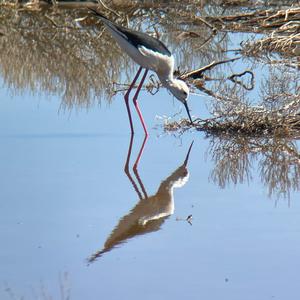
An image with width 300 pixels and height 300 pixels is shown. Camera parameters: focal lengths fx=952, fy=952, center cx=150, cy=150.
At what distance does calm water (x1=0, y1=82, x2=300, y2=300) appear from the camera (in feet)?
13.7

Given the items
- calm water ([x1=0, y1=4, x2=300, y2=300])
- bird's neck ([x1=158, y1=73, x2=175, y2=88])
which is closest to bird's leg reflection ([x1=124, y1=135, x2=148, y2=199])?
calm water ([x1=0, y1=4, x2=300, y2=300])

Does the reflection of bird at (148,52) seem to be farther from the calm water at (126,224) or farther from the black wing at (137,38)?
the calm water at (126,224)

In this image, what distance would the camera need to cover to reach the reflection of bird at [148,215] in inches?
189

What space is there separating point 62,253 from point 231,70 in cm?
489

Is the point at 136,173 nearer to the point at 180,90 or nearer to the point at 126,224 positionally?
the point at 126,224

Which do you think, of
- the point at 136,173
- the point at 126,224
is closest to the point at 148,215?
the point at 126,224

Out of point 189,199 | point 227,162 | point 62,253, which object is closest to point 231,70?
point 227,162

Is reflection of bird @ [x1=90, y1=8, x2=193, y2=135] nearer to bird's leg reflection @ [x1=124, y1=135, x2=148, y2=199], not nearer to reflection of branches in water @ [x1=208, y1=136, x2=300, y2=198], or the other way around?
bird's leg reflection @ [x1=124, y1=135, x2=148, y2=199]

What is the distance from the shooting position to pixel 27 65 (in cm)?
885

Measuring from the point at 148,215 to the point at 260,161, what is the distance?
1.39 metres

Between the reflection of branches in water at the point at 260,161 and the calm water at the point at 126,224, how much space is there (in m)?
0.07

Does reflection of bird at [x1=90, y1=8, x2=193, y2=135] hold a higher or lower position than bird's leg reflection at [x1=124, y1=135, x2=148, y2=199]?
higher

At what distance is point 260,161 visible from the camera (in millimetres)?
6418

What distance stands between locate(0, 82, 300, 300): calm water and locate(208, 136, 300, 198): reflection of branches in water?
0.23 feet
